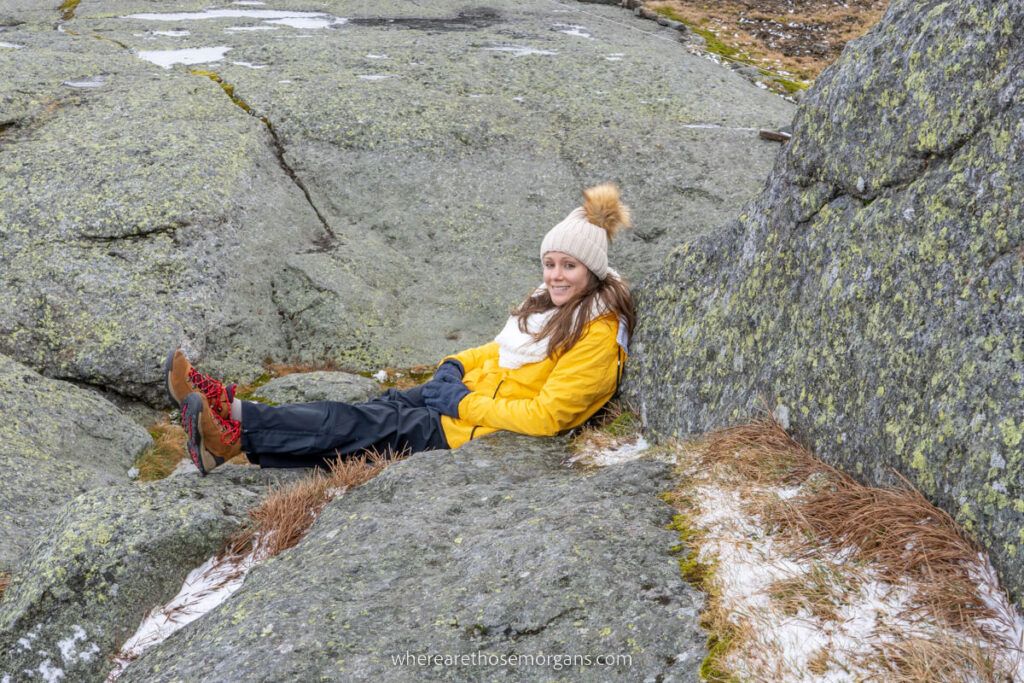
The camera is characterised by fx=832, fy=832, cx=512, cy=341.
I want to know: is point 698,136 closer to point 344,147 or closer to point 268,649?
point 344,147

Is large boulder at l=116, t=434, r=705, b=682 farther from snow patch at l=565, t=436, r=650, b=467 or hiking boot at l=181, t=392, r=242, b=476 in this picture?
hiking boot at l=181, t=392, r=242, b=476

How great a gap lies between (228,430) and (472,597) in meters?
4.18

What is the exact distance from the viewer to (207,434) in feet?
27.1

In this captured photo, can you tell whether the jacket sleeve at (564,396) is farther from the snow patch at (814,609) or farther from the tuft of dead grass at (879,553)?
the snow patch at (814,609)

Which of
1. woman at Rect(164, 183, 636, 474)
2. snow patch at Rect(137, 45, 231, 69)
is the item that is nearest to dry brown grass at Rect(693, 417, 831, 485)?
woman at Rect(164, 183, 636, 474)

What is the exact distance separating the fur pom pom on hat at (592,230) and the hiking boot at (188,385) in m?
3.70

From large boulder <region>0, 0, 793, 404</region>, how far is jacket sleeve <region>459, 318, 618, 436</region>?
15.6 ft

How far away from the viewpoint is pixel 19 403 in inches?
393

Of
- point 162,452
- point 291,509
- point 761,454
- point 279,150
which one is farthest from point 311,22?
point 761,454

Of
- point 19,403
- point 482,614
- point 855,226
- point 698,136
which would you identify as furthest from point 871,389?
point 698,136

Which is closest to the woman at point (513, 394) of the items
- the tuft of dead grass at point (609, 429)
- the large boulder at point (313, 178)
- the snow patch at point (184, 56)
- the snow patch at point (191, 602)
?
the tuft of dead grass at point (609, 429)

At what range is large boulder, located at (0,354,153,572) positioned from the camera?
27.8ft

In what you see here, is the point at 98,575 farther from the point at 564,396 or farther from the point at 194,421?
the point at 564,396

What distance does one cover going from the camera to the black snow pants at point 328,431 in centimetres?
866
